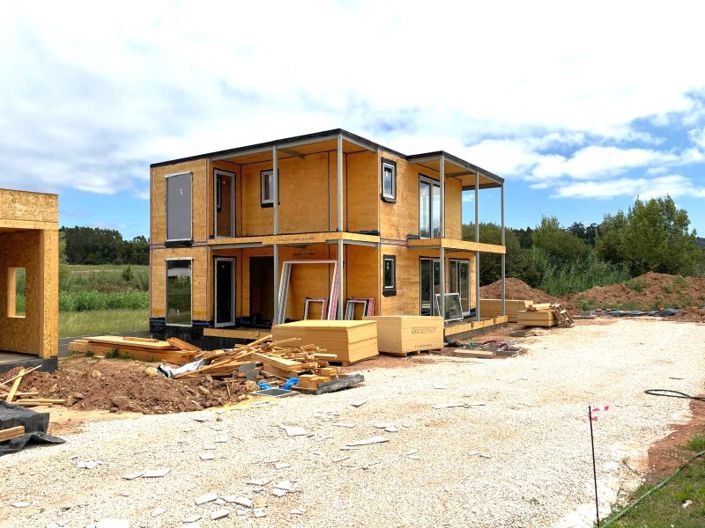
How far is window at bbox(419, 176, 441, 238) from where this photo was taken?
61.2 ft

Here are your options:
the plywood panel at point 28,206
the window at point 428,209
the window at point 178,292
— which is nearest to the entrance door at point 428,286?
the window at point 428,209

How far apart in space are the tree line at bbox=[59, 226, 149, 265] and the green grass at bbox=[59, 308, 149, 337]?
48553 mm

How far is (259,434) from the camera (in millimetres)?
6961

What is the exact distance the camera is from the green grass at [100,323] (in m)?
20.2

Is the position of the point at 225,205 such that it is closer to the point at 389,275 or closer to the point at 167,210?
the point at 167,210

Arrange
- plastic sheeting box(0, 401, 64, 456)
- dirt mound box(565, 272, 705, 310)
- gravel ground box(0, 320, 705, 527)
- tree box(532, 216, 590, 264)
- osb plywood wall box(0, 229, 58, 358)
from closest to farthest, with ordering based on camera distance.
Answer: gravel ground box(0, 320, 705, 527)
plastic sheeting box(0, 401, 64, 456)
osb plywood wall box(0, 229, 58, 358)
dirt mound box(565, 272, 705, 310)
tree box(532, 216, 590, 264)

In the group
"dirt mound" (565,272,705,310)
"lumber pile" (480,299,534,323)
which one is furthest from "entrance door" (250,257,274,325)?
"dirt mound" (565,272,705,310)

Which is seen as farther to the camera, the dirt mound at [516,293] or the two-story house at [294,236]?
the dirt mound at [516,293]

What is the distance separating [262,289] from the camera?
1997cm

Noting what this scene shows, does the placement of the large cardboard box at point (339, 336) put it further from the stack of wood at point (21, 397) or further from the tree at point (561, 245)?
the tree at point (561, 245)

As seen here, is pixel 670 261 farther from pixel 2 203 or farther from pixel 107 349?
pixel 2 203

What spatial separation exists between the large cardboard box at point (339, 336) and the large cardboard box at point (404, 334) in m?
0.60

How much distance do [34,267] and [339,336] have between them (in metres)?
6.74

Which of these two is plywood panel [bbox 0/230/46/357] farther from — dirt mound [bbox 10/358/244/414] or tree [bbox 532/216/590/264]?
tree [bbox 532/216/590/264]
